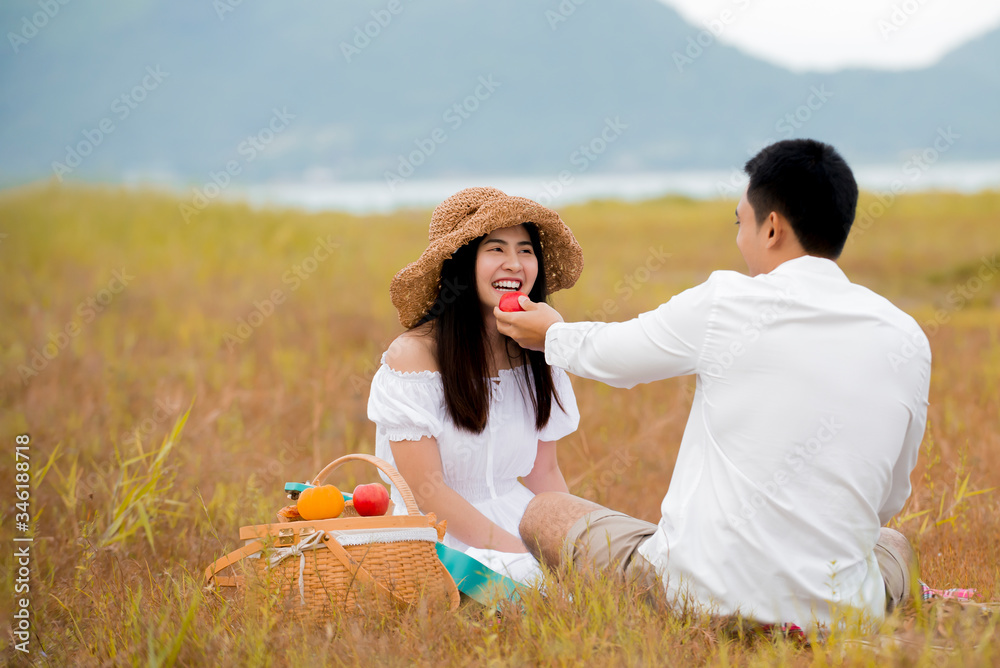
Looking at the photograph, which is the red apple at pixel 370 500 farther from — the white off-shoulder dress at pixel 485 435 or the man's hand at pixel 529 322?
the man's hand at pixel 529 322

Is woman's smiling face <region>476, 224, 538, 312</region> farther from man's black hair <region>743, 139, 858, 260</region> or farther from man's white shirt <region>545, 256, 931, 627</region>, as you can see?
man's black hair <region>743, 139, 858, 260</region>

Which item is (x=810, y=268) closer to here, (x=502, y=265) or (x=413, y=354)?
(x=502, y=265)

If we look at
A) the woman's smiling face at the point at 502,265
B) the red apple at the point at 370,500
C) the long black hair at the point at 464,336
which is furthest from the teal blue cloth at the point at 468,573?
the woman's smiling face at the point at 502,265

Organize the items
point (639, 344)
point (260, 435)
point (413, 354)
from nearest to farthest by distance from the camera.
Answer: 1. point (639, 344)
2. point (413, 354)
3. point (260, 435)

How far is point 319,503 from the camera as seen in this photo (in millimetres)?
2918

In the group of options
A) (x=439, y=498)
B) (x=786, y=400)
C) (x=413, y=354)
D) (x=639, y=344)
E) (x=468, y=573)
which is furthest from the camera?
(x=413, y=354)

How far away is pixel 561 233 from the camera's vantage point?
341 cm

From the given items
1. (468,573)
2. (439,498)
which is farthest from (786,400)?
(439,498)

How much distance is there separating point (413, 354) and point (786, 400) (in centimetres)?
154

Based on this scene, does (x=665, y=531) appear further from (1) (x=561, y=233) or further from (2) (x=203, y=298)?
(2) (x=203, y=298)

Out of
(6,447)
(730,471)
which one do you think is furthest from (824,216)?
(6,447)

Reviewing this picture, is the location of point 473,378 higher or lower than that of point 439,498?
higher

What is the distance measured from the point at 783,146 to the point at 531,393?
152 centimetres

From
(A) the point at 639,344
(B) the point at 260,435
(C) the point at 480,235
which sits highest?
(C) the point at 480,235
